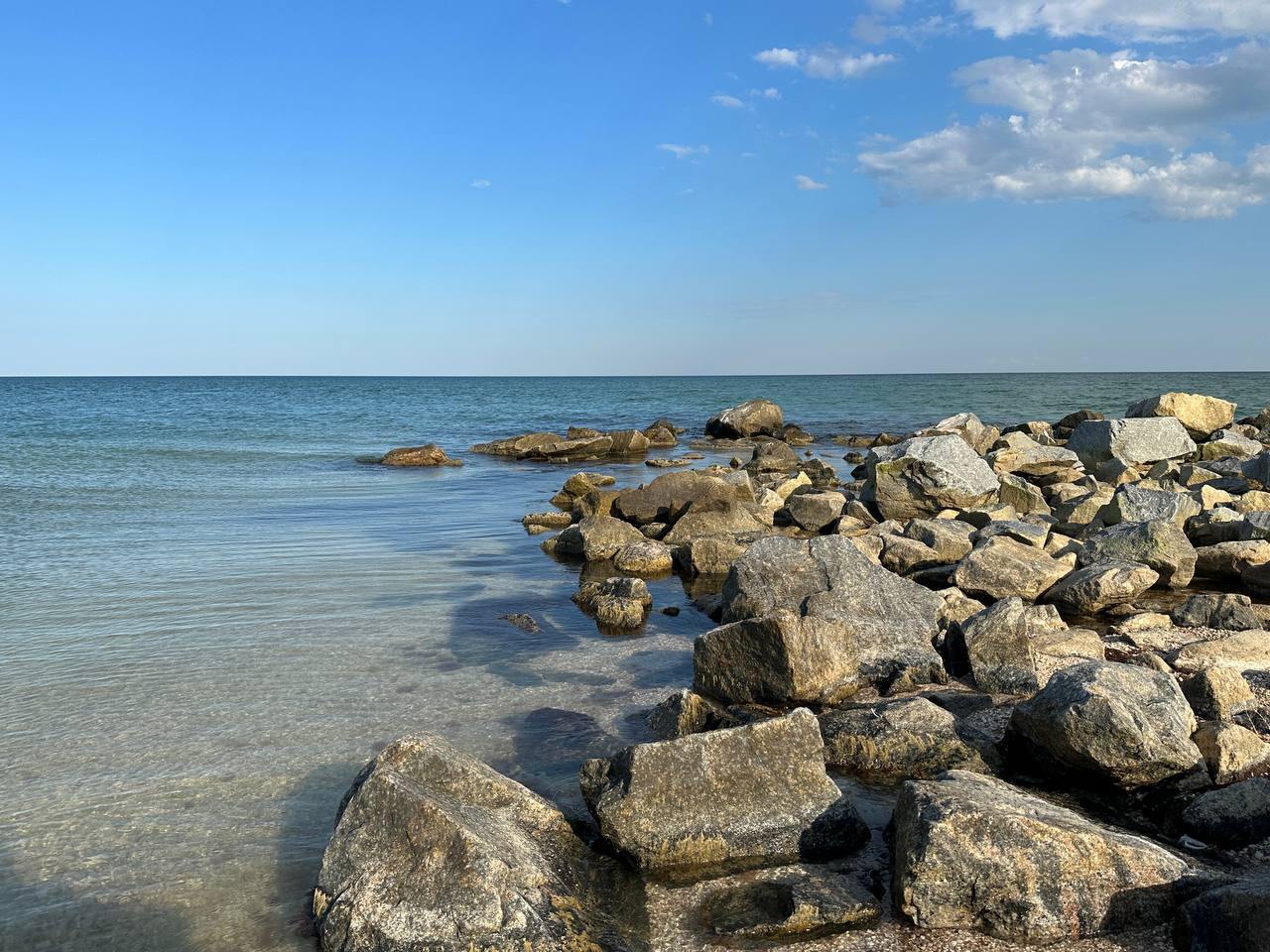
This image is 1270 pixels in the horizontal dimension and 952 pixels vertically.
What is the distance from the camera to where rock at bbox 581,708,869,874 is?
16.6ft

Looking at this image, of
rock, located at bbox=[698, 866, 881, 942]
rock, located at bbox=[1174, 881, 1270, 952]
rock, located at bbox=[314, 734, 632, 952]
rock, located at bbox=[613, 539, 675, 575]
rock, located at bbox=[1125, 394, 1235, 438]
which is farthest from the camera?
rock, located at bbox=[1125, 394, 1235, 438]

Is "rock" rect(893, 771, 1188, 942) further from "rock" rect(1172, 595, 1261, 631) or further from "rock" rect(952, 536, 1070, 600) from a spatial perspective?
"rock" rect(952, 536, 1070, 600)

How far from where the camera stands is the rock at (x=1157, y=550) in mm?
10789

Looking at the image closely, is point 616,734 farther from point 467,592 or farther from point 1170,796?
point 467,592

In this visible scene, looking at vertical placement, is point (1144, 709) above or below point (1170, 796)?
above

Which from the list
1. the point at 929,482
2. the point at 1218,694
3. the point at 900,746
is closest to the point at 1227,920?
the point at 900,746

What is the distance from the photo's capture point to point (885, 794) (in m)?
5.87

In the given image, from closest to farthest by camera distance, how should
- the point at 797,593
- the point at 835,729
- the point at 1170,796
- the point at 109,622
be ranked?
1. the point at 1170,796
2. the point at 835,729
3. the point at 797,593
4. the point at 109,622

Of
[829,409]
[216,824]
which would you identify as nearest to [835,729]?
[216,824]

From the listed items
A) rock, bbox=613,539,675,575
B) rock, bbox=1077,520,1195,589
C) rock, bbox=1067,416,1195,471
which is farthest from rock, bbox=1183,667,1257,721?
rock, bbox=1067,416,1195,471

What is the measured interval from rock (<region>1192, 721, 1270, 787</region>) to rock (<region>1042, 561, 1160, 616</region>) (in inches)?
167

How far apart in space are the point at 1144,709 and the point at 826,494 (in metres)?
10.7

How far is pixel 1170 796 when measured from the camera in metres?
5.44

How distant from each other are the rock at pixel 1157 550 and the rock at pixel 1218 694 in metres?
4.04
